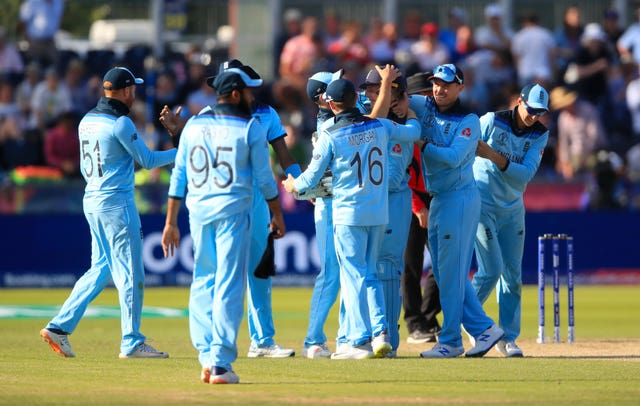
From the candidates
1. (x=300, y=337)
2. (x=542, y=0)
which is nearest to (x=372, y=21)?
(x=542, y=0)

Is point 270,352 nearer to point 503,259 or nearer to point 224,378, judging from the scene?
point 224,378

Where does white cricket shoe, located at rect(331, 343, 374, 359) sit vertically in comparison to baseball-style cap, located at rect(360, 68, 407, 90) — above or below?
below

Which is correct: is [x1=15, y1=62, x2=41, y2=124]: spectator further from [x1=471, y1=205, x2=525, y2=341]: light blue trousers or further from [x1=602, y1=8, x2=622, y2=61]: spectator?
[x1=471, y1=205, x2=525, y2=341]: light blue trousers

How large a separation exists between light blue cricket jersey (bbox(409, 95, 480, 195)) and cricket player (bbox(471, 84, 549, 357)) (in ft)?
1.99

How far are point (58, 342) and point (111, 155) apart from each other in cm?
184

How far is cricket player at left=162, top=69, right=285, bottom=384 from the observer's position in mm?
9953

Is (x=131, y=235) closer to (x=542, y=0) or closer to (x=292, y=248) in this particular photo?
(x=292, y=248)

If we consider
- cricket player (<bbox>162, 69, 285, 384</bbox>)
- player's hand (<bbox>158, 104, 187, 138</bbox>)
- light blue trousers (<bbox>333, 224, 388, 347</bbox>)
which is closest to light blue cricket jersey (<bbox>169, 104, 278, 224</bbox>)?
cricket player (<bbox>162, 69, 285, 384</bbox>)

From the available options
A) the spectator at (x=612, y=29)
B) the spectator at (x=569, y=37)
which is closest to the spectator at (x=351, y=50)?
the spectator at (x=569, y=37)

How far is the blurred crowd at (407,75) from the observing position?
2400 cm

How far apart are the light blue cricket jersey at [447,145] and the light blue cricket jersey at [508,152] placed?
59cm

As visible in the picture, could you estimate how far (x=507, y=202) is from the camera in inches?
511

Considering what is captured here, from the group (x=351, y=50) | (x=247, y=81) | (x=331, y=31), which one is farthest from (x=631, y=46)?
(x=247, y=81)

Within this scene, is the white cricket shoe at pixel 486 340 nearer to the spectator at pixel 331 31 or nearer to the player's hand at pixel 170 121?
the player's hand at pixel 170 121
